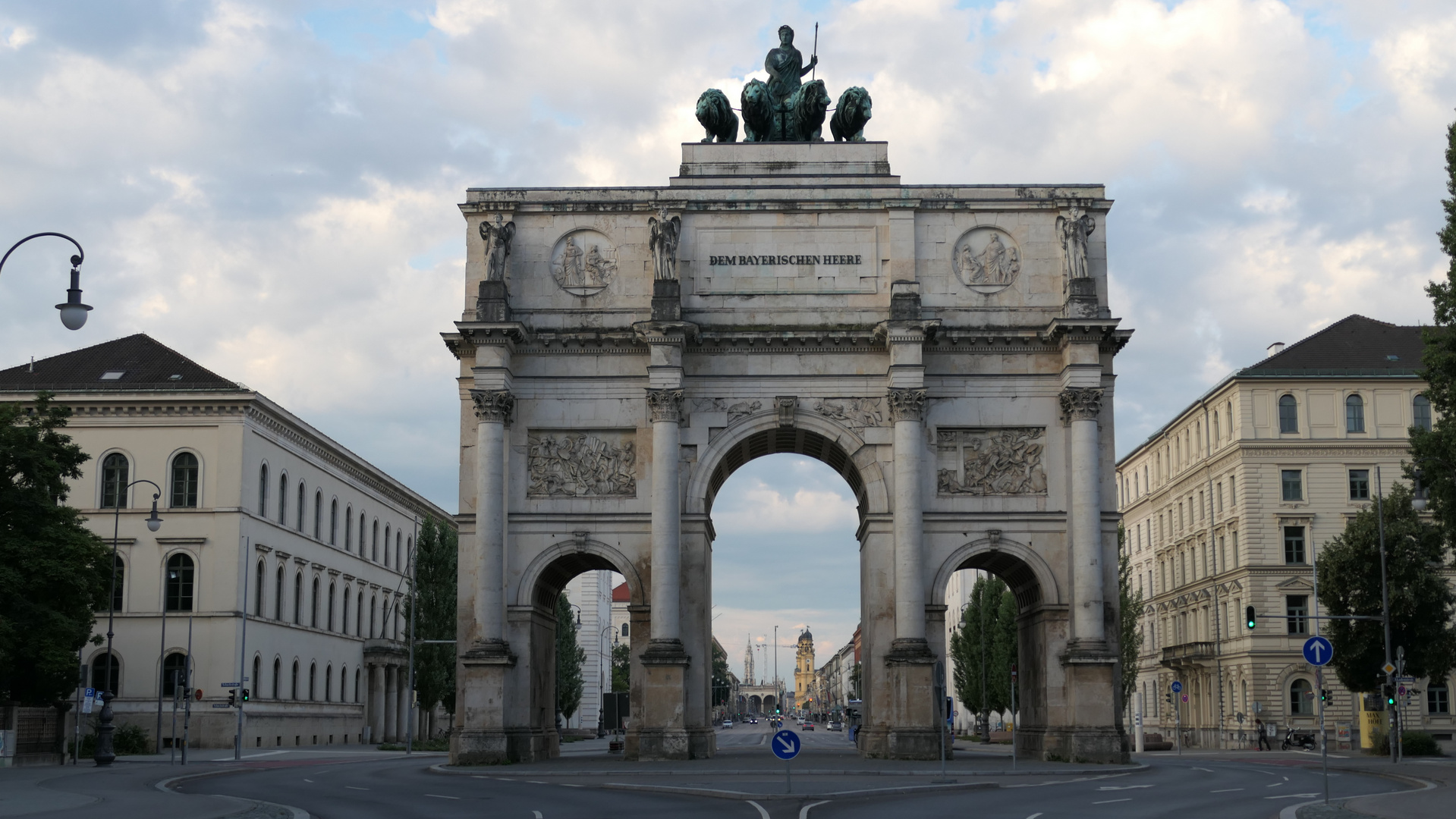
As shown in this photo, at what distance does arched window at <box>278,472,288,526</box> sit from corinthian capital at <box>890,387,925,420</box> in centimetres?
3586

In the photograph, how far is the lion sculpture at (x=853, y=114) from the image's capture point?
155 ft

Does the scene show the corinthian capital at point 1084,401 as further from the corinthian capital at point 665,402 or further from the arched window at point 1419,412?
the arched window at point 1419,412

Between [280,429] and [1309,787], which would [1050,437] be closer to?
[1309,787]

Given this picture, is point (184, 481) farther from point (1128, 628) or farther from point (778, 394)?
point (1128, 628)

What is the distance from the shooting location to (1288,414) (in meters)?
77.8

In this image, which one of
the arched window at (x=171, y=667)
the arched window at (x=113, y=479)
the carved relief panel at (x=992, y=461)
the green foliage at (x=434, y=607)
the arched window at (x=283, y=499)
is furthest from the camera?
the green foliage at (x=434, y=607)

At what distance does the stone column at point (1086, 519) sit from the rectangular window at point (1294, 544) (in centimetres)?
3769

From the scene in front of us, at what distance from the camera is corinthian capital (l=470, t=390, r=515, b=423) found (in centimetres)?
4378

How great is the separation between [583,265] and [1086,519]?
1596cm

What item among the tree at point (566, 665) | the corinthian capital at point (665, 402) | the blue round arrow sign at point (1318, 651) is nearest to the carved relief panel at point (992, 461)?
the corinthian capital at point (665, 402)

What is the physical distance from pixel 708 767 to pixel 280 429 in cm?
3710

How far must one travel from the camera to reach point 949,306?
147 ft

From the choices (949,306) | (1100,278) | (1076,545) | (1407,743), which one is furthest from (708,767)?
(1407,743)

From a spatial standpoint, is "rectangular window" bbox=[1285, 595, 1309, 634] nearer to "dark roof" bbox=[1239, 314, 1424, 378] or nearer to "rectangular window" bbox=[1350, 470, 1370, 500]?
"rectangular window" bbox=[1350, 470, 1370, 500]
